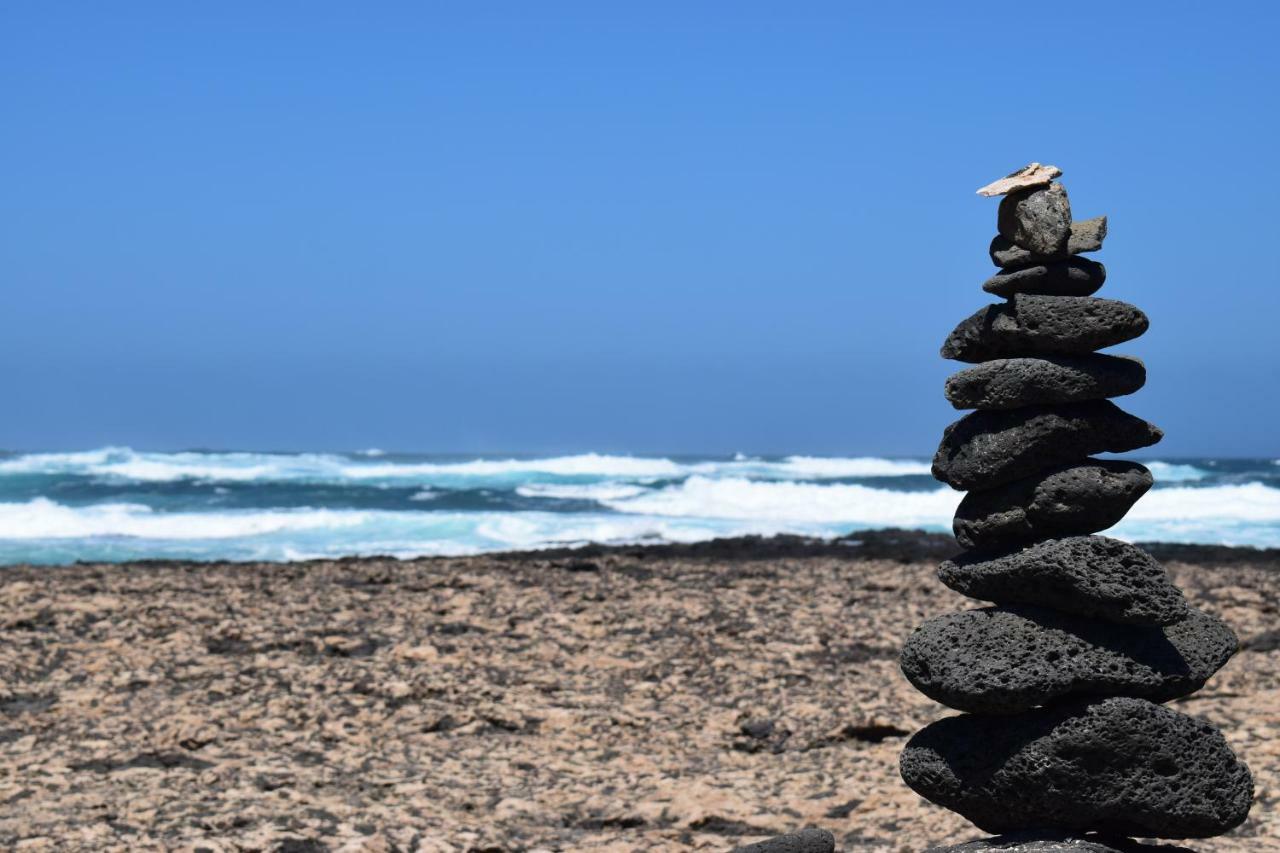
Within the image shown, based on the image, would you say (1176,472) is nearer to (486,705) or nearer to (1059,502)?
(486,705)

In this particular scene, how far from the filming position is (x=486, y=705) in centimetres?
1079

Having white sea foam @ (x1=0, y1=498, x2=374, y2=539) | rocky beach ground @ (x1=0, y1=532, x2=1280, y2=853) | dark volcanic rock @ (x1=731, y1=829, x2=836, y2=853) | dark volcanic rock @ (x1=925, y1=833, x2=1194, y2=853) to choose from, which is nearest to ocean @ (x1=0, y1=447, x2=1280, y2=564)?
white sea foam @ (x1=0, y1=498, x2=374, y2=539)

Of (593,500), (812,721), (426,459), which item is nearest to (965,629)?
(812,721)

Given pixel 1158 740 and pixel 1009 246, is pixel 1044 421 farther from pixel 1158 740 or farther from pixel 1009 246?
pixel 1158 740

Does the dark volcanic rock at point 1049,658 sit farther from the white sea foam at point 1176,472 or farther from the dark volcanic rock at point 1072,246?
the white sea foam at point 1176,472

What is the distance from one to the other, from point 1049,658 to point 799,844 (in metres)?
1.71

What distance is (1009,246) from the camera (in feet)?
19.6

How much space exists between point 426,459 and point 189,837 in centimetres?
5423

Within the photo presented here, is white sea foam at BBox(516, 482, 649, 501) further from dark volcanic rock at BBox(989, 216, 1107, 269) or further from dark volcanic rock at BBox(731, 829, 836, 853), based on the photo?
dark volcanic rock at BBox(989, 216, 1107, 269)

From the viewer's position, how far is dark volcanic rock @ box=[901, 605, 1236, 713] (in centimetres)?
561

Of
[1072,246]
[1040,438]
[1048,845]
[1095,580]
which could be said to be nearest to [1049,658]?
[1095,580]

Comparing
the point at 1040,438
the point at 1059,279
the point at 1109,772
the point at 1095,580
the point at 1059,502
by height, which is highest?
the point at 1059,279

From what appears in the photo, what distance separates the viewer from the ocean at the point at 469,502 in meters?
25.3

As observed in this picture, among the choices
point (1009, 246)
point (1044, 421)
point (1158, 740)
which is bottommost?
point (1158, 740)
